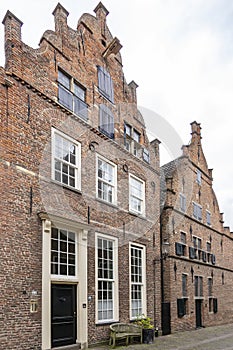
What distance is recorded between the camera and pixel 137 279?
54.4 feet

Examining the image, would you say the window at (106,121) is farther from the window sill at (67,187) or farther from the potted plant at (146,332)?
the potted plant at (146,332)

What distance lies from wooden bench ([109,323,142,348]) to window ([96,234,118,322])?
0.35 metres

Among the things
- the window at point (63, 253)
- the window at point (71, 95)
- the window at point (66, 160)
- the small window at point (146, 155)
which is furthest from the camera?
the small window at point (146, 155)

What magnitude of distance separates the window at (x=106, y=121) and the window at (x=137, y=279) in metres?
4.59

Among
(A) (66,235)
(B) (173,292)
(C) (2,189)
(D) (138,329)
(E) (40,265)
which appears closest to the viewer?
(C) (2,189)

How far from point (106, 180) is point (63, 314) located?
17.0 feet

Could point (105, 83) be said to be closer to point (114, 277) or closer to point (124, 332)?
point (114, 277)

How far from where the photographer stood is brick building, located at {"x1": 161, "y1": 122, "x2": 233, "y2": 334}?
19422 mm

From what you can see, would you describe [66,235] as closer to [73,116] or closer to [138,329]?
[73,116]

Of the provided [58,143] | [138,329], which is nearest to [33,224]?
A: [58,143]

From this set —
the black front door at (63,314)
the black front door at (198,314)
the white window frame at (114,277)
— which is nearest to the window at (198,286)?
the black front door at (198,314)

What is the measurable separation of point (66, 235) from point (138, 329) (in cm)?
490

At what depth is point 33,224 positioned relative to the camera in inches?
448

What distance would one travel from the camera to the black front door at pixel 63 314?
1182 centimetres
